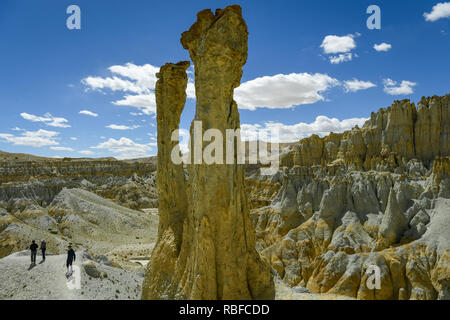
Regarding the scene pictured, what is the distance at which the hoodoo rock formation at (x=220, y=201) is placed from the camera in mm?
9453

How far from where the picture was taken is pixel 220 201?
9617mm

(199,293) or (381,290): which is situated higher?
(199,293)

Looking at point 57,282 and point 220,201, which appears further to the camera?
point 57,282

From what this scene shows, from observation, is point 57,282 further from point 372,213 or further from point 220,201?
point 372,213

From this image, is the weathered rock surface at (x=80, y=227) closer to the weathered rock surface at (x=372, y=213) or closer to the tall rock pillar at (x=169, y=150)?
the weathered rock surface at (x=372, y=213)

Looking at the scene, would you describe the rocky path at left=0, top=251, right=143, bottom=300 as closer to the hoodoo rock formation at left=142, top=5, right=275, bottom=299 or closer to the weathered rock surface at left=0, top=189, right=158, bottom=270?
the hoodoo rock formation at left=142, top=5, right=275, bottom=299

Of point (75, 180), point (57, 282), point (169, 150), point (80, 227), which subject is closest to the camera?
point (169, 150)

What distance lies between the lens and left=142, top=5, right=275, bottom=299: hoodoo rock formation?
31.0 ft

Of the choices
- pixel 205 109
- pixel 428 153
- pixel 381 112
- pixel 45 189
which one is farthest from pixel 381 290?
pixel 45 189

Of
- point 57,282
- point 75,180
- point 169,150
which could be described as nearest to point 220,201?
point 169,150

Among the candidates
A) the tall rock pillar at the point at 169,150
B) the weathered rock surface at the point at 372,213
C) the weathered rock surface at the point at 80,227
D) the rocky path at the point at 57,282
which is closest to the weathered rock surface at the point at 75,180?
the weathered rock surface at the point at 80,227

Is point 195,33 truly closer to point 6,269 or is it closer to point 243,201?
point 243,201
